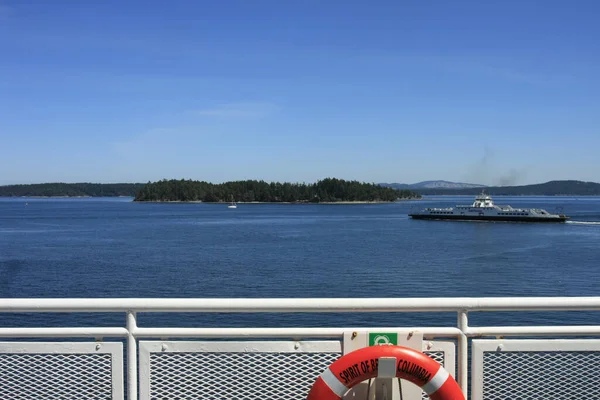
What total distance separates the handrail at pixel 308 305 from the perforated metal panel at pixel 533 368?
0.62 ft

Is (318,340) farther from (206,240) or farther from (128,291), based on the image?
(206,240)

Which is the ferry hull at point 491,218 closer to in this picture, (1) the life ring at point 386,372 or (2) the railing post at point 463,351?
(2) the railing post at point 463,351

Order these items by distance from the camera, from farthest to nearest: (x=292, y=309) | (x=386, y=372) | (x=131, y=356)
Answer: (x=131, y=356)
(x=292, y=309)
(x=386, y=372)

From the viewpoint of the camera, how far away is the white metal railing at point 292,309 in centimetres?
285

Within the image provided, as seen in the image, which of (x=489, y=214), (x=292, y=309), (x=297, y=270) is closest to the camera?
(x=292, y=309)

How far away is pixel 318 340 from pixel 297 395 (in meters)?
0.28

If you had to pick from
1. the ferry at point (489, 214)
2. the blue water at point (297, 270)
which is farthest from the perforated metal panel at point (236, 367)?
the ferry at point (489, 214)

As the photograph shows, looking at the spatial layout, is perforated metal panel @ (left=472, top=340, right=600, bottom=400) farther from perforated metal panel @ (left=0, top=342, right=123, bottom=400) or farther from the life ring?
perforated metal panel @ (left=0, top=342, right=123, bottom=400)

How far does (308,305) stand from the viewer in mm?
2848

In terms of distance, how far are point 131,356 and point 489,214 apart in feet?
319

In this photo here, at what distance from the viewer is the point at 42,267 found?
3688 centimetres

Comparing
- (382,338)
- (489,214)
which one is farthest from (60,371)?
(489,214)

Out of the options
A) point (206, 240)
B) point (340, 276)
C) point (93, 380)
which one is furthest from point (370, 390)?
point (206, 240)

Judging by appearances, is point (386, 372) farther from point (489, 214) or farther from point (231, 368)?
point (489, 214)
